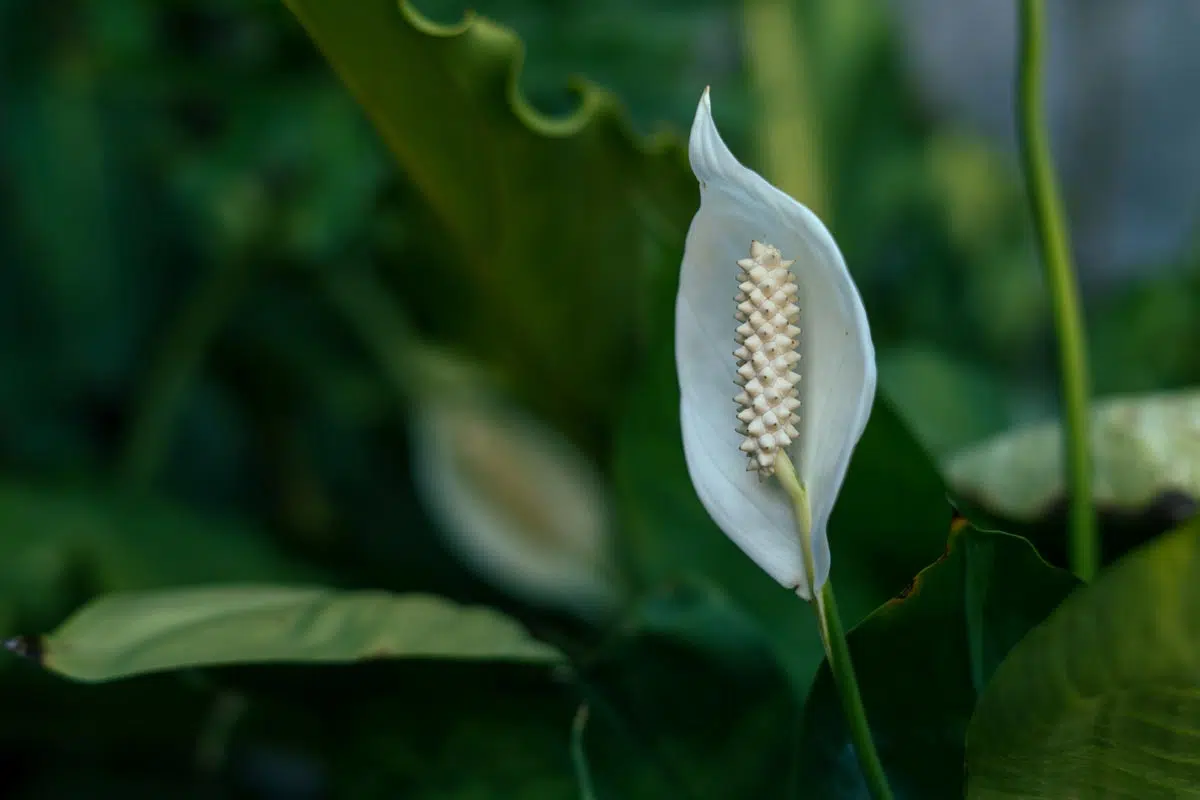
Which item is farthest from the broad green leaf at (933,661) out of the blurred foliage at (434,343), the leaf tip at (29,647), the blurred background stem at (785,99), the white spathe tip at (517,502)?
the blurred background stem at (785,99)

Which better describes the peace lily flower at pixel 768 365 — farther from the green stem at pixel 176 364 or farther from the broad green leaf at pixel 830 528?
the green stem at pixel 176 364

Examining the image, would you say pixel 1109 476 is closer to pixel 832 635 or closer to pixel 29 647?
pixel 832 635

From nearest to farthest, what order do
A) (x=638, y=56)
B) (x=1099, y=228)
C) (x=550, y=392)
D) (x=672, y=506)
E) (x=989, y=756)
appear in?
(x=989, y=756), (x=672, y=506), (x=550, y=392), (x=638, y=56), (x=1099, y=228)

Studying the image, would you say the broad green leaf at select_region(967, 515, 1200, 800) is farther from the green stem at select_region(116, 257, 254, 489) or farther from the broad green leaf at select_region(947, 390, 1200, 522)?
the green stem at select_region(116, 257, 254, 489)

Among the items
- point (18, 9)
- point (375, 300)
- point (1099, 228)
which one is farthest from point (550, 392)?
point (1099, 228)

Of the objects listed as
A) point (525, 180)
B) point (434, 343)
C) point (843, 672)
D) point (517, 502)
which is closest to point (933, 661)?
point (843, 672)

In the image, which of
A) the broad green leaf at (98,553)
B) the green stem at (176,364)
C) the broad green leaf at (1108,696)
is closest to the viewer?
the broad green leaf at (1108,696)

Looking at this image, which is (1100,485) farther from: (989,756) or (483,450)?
(483,450)
